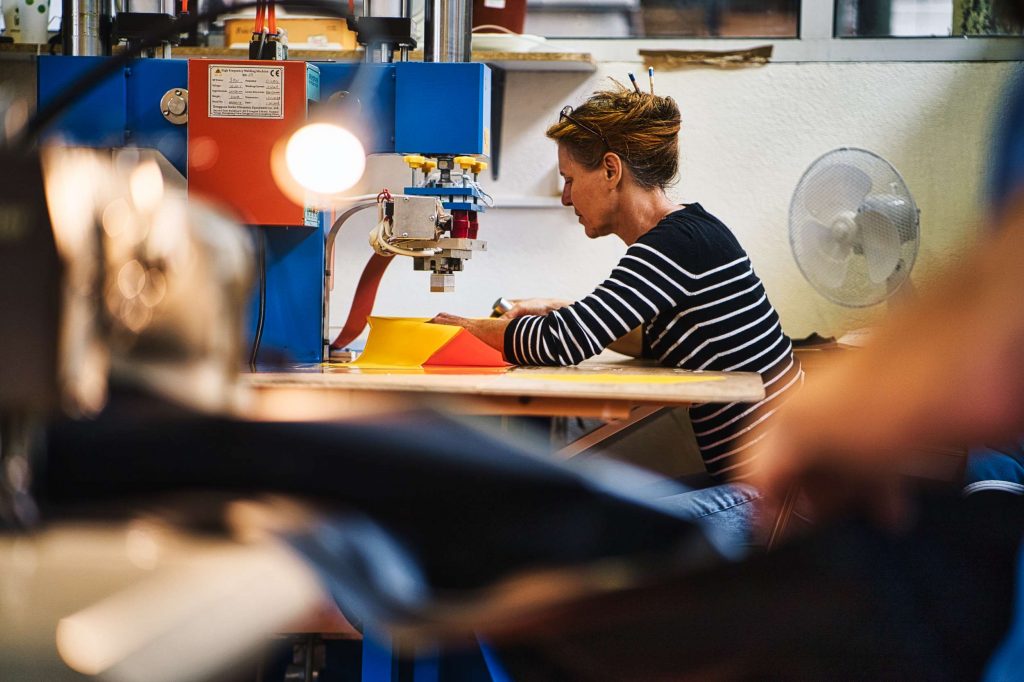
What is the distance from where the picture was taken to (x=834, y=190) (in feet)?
8.15

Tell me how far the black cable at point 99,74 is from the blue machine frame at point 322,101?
3.35 ft

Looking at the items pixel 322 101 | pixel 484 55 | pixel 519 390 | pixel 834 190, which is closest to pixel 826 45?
pixel 834 190

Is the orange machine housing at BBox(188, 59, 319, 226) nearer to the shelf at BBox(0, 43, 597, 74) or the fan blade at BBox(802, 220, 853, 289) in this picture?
the shelf at BBox(0, 43, 597, 74)


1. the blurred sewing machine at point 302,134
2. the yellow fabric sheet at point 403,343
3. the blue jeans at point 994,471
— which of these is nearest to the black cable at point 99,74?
the blue jeans at point 994,471

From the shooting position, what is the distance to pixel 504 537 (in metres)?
0.62

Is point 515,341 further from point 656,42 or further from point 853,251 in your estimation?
point 656,42

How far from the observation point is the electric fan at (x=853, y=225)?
7.92 ft

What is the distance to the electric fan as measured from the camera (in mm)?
2414

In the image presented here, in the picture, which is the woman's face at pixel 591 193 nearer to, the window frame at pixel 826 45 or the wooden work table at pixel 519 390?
the wooden work table at pixel 519 390

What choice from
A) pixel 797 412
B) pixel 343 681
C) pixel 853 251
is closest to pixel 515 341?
pixel 343 681

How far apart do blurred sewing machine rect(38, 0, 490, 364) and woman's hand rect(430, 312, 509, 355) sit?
0.31 ft

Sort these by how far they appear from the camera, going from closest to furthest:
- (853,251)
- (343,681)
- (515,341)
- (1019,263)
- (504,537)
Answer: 1. (1019,263)
2. (504,537)
3. (515,341)
4. (343,681)
5. (853,251)

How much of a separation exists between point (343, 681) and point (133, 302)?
158 centimetres

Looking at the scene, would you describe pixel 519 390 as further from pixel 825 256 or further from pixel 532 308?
pixel 825 256
